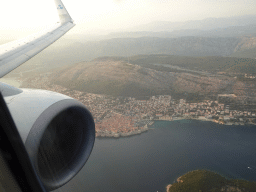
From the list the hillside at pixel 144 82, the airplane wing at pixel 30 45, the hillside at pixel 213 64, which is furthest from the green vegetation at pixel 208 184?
the hillside at pixel 213 64

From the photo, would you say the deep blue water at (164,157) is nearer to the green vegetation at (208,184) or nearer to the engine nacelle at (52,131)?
the green vegetation at (208,184)

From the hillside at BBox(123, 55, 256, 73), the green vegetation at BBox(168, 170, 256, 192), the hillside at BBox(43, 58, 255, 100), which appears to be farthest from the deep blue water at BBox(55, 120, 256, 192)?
the hillside at BBox(123, 55, 256, 73)

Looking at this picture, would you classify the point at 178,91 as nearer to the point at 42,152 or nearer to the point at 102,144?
the point at 102,144

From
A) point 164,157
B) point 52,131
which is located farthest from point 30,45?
point 164,157

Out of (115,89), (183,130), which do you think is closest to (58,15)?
(183,130)

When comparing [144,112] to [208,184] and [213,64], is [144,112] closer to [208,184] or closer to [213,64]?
[208,184]

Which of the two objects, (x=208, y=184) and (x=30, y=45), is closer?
(x=30, y=45)
